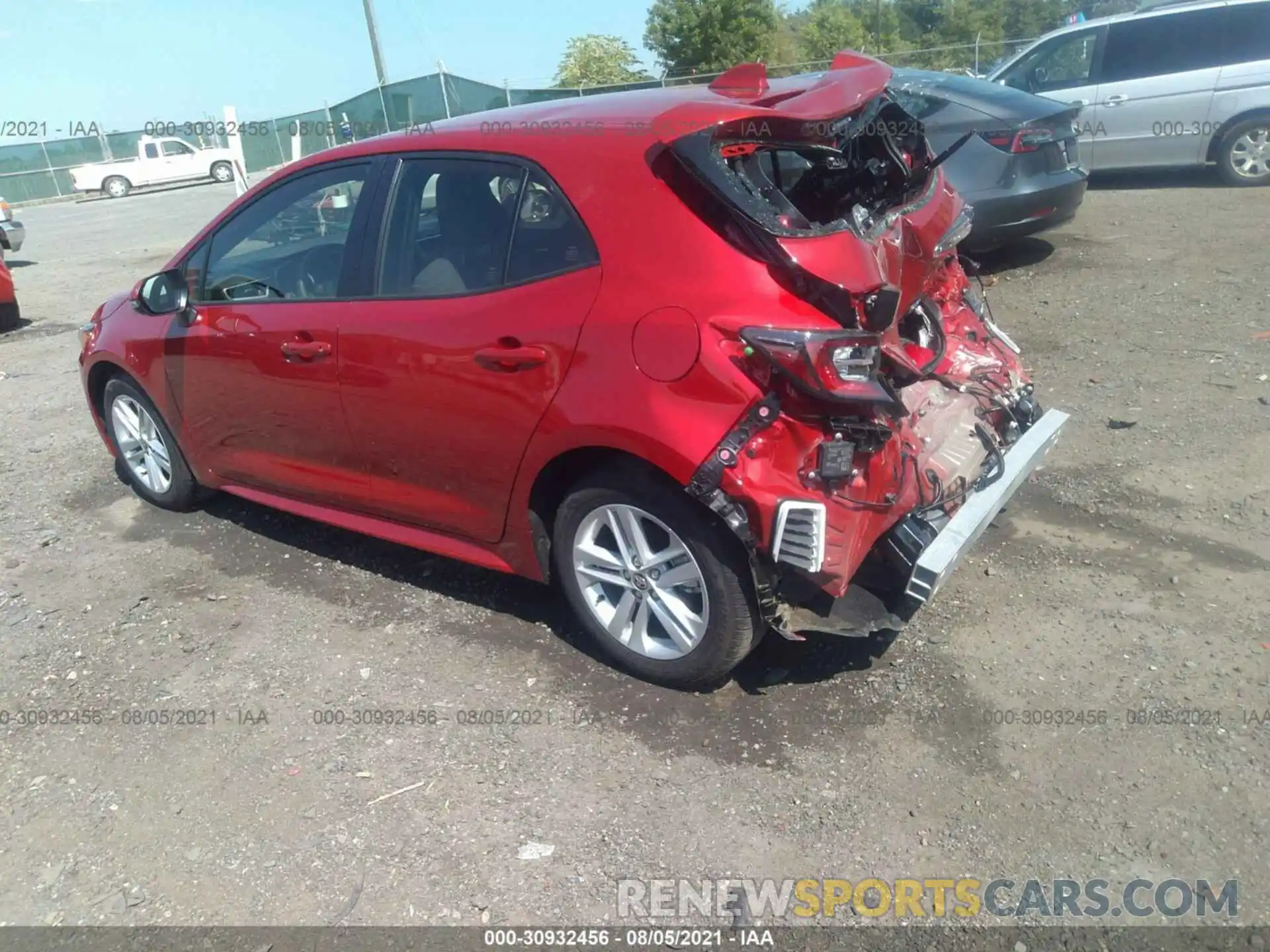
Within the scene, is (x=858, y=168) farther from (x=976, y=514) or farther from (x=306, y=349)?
(x=306, y=349)

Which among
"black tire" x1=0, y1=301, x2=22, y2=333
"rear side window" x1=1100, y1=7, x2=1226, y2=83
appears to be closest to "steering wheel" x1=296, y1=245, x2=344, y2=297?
"black tire" x1=0, y1=301, x2=22, y2=333

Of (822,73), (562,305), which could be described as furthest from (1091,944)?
(822,73)

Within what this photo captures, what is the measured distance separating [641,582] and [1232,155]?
1072cm

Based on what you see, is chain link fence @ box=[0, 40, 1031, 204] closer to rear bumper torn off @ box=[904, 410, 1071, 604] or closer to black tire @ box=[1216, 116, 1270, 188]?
black tire @ box=[1216, 116, 1270, 188]

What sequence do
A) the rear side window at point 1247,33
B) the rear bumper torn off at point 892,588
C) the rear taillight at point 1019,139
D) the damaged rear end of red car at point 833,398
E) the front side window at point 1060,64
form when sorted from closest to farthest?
the damaged rear end of red car at point 833,398, the rear bumper torn off at point 892,588, the rear taillight at point 1019,139, the rear side window at point 1247,33, the front side window at point 1060,64

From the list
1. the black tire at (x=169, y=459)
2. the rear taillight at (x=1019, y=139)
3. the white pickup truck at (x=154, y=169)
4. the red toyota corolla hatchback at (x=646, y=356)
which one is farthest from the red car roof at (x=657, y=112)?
the white pickup truck at (x=154, y=169)

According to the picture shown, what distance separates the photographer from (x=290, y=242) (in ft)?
13.3

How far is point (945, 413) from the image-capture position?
144 inches

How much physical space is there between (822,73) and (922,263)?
2.80 feet

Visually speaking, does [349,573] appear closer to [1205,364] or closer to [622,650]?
[622,650]

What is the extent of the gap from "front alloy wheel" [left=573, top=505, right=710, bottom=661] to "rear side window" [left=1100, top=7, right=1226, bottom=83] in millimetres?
10428

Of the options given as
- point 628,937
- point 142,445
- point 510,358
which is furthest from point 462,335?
point 142,445

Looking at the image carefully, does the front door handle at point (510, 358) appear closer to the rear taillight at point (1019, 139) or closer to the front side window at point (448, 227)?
the front side window at point (448, 227)

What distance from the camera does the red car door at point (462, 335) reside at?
124 inches
